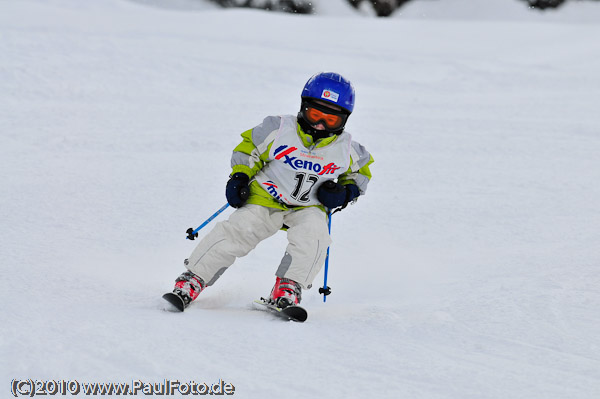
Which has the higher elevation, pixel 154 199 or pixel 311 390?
pixel 311 390

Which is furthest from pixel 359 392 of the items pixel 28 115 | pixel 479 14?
pixel 479 14

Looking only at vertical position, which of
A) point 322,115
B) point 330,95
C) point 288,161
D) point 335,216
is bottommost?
point 335,216

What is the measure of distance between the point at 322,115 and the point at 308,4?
10.4 m

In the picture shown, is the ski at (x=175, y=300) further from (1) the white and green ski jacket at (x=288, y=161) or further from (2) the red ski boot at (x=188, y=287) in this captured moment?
(1) the white and green ski jacket at (x=288, y=161)

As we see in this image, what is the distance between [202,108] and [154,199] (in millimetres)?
2658

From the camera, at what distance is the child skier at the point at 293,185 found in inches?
137

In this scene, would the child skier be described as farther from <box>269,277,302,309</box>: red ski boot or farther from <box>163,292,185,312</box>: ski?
<box>163,292,185,312</box>: ski

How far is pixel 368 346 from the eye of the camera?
273 cm

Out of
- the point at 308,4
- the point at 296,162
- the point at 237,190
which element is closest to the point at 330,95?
the point at 296,162

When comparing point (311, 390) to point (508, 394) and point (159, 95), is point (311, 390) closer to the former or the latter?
point (508, 394)

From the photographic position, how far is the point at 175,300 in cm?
308

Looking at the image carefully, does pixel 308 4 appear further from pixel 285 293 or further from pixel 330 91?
pixel 285 293

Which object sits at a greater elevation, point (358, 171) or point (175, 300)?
point (358, 171)

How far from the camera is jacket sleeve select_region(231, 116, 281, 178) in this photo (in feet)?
12.0
